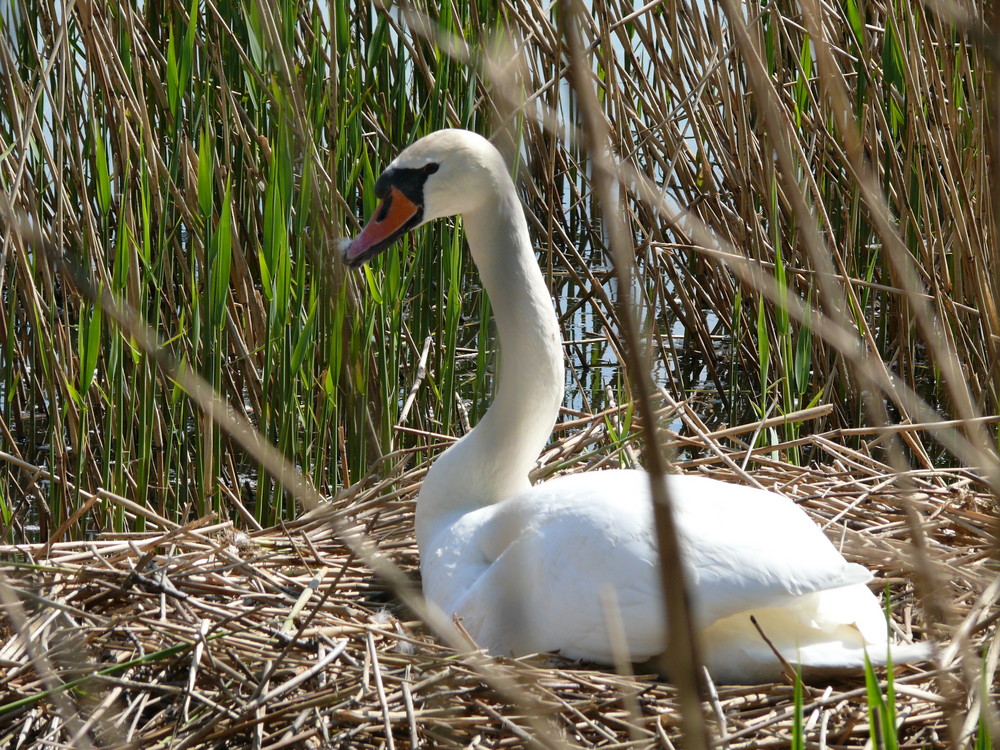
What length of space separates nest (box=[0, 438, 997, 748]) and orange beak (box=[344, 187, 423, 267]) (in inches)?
29.0

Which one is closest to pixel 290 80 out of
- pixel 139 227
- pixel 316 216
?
pixel 316 216

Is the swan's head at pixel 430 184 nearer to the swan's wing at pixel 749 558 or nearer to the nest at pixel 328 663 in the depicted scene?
the nest at pixel 328 663

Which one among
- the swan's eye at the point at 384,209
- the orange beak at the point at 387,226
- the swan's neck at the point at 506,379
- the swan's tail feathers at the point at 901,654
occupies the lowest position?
the swan's tail feathers at the point at 901,654

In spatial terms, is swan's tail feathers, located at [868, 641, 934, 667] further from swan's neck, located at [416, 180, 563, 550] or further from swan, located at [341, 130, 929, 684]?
swan's neck, located at [416, 180, 563, 550]

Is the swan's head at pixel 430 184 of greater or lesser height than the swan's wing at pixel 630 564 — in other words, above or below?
above

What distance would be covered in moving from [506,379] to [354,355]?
0.96 metres

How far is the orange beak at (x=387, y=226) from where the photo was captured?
8.50 feet

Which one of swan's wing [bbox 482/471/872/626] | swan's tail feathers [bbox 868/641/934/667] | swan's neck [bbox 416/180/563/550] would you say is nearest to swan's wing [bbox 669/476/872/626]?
swan's wing [bbox 482/471/872/626]

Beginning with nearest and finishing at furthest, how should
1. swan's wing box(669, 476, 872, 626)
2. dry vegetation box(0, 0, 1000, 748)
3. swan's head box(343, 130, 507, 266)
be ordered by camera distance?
swan's wing box(669, 476, 872, 626)
dry vegetation box(0, 0, 1000, 748)
swan's head box(343, 130, 507, 266)

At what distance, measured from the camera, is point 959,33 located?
3.17 metres

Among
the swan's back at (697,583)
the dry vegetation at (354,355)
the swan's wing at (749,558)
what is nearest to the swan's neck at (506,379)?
the dry vegetation at (354,355)

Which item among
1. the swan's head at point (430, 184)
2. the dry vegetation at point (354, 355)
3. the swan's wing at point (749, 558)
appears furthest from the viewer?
the swan's head at point (430, 184)

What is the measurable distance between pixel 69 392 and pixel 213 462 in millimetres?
547

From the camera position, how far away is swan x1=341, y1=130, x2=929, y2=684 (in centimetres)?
192
